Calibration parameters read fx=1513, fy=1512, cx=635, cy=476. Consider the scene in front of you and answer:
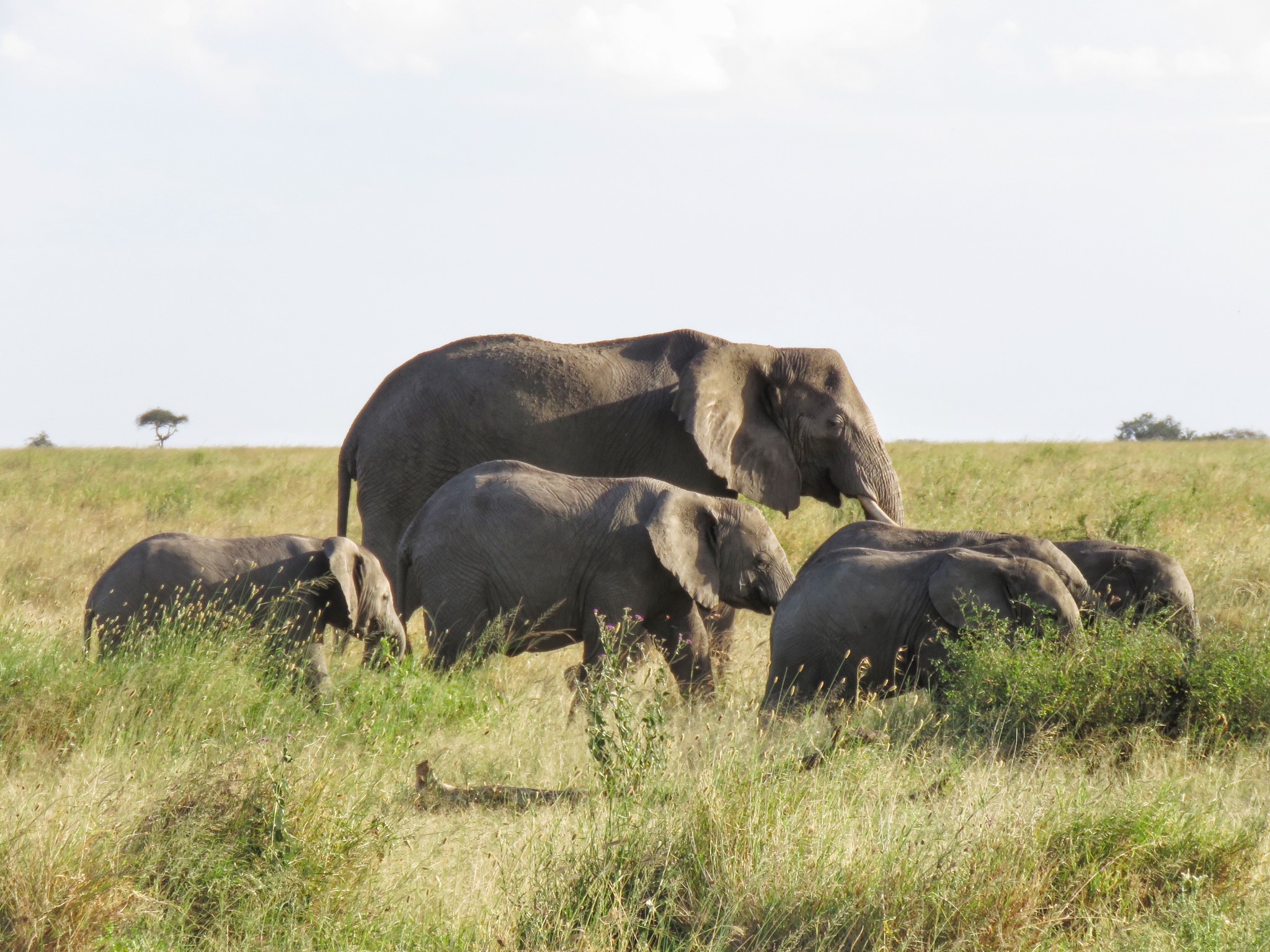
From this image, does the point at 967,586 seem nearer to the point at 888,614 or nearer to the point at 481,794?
the point at 888,614

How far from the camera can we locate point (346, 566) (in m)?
8.04

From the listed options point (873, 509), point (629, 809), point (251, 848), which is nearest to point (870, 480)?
point (873, 509)

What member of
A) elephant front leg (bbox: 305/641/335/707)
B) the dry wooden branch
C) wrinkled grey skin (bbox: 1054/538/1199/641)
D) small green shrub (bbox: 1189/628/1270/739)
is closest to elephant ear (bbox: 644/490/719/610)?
elephant front leg (bbox: 305/641/335/707)

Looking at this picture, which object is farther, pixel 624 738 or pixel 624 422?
pixel 624 422

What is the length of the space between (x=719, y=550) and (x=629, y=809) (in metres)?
3.60

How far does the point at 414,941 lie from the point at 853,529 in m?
5.11

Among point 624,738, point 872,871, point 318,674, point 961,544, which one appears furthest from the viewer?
point 961,544

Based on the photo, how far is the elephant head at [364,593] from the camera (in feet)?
26.2

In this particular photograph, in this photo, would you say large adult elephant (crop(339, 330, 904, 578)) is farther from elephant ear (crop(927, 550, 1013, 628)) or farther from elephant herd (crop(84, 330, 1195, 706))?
elephant ear (crop(927, 550, 1013, 628))

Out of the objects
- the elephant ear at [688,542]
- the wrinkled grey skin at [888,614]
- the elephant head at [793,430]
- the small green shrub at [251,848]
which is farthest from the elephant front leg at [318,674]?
the elephant head at [793,430]

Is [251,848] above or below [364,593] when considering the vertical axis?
below

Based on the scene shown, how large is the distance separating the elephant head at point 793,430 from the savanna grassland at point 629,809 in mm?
2019

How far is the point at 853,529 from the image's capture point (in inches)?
356

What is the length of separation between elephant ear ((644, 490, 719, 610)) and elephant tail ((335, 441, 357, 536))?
3.00m
